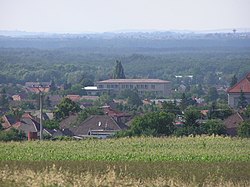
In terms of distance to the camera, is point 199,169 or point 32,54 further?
point 32,54

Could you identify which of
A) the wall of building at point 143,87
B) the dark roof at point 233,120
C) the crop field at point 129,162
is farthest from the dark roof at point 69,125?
the wall of building at point 143,87

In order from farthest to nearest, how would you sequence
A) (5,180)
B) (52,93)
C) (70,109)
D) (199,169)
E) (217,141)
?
(52,93) → (70,109) → (217,141) → (199,169) → (5,180)

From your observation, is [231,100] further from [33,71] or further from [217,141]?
[33,71]

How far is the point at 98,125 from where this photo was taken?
4484 centimetres

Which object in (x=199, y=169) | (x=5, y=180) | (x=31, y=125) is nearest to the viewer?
(x=5, y=180)

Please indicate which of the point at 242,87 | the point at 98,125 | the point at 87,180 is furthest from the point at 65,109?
the point at 87,180

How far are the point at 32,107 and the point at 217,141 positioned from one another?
3943cm

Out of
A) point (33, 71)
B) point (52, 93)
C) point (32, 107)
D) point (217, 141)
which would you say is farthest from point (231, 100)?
point (33, 71)

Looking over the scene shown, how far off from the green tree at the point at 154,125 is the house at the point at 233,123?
259 cm

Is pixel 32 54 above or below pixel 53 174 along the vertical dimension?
below

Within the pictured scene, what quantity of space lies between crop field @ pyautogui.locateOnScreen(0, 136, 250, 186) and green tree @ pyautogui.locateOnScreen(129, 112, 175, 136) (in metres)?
4.75

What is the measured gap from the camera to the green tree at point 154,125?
37031 mm

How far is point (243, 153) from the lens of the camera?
1065 inches

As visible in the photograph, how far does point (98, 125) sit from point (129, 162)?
804 inches
